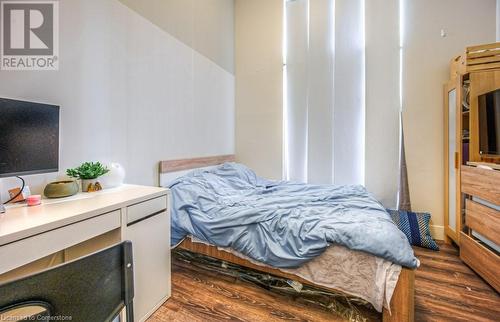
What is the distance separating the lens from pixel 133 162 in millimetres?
1924

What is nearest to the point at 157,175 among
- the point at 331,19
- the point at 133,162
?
the point at 133,162

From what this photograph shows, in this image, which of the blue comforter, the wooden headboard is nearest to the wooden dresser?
the blue comforter

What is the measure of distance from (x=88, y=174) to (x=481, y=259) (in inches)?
114

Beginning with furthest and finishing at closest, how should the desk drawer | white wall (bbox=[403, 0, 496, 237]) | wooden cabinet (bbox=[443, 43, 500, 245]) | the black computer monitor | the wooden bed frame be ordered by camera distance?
1. white wall (bbox=[403, 0, 496, 237])
2. wooden cabinet (bbox=[443, 43, 500, 245])
3. the wooden bed frame
4. the black computer monitor
5. the desk drawer

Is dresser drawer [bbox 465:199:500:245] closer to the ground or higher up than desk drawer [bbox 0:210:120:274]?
closer to the ground

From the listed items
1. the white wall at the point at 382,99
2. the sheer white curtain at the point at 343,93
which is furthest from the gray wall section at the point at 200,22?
the white wall at the point at 382,99

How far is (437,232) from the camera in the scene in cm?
254

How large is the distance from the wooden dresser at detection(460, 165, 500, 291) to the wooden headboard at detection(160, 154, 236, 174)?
2586 millimetres

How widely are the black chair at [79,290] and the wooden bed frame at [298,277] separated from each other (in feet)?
3.54

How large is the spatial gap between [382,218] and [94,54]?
2.34 meters

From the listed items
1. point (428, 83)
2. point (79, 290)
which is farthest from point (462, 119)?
point (79, 290)

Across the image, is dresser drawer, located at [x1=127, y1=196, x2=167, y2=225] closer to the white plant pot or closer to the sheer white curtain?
the white plant pot

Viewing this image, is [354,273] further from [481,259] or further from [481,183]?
[481,183]

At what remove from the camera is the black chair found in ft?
1.46
